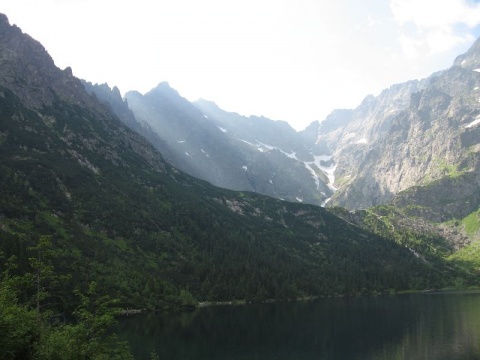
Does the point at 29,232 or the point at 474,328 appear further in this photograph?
the point at 29,232

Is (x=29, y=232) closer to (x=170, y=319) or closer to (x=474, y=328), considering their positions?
(x=170, y=319)

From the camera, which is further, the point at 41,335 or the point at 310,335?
the point at 310,335

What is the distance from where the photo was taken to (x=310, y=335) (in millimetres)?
103062

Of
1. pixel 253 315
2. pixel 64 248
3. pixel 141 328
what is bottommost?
pixel 141 328

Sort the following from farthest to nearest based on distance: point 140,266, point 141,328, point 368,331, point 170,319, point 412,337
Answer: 1. point 140,266
2. point 170,319
3. point 141,328
4. point 368,331
5. point 412,337

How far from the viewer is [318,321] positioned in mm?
127312

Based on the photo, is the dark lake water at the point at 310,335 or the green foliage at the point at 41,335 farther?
the dark lake water at the point at 310,335

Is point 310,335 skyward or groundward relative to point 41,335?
skyward

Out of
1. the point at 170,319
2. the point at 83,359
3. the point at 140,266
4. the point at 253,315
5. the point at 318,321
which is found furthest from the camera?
the point at 140,266

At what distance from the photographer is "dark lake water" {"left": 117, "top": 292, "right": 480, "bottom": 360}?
82.8 m

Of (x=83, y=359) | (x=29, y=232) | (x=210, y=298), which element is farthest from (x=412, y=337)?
(x=29, y=232)

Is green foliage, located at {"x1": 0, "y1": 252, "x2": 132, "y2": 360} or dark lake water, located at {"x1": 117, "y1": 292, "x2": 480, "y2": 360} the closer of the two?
→ green foliage, located at {"x1": 0, "y1": 252, "x2": 132, "y2": 360}

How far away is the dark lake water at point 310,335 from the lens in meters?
82.8

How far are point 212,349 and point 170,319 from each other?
174ft
